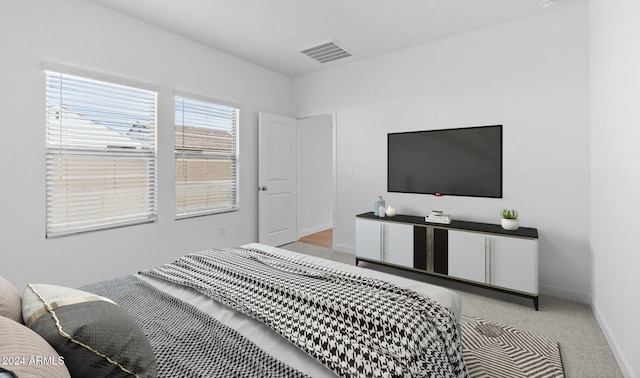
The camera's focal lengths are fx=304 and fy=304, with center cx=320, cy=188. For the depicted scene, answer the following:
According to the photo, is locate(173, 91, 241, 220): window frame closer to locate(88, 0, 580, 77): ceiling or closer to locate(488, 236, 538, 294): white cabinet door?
locate(88, 0, 580, 77): ceiling

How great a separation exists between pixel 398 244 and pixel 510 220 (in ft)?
3.64

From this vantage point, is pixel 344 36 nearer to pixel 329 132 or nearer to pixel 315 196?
pixel 329 132

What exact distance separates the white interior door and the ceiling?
117 cm

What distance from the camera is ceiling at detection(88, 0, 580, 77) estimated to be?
2824 millimetres

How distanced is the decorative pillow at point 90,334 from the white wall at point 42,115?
2.16 meters

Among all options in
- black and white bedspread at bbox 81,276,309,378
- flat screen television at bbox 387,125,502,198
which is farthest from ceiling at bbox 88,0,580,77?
black and white bedspread at bbox 81,276,309,378

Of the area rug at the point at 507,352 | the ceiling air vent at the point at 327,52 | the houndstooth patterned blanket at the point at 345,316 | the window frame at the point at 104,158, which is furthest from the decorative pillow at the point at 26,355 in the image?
the ceiling air vent at the point at 327,52

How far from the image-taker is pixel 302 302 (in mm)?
1332

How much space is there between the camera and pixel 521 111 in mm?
3084

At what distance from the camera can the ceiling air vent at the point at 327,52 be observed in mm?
3723

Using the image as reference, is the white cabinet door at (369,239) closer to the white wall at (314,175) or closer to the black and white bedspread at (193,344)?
the white wall at (314,175)

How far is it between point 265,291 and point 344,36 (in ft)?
10.1

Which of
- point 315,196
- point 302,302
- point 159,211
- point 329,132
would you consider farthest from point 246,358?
point 329,132

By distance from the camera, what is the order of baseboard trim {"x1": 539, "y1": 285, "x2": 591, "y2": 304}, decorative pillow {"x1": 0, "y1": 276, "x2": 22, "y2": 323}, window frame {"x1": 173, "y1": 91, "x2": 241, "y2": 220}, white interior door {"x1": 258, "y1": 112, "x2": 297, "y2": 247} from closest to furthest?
decorative pillow {"x1": 0, "y1": 276, "x2": 22, "y2": 323}
baseboard trim {"x1": 539, "y1": 285, "x2": 591, "y2": 304}
window frame {"x1": 173, "y1": 91, "x2": 241, "y2": 220}
white interior door {"x1": 258, "y1": 112, "x2": 297, "y2": 247}
